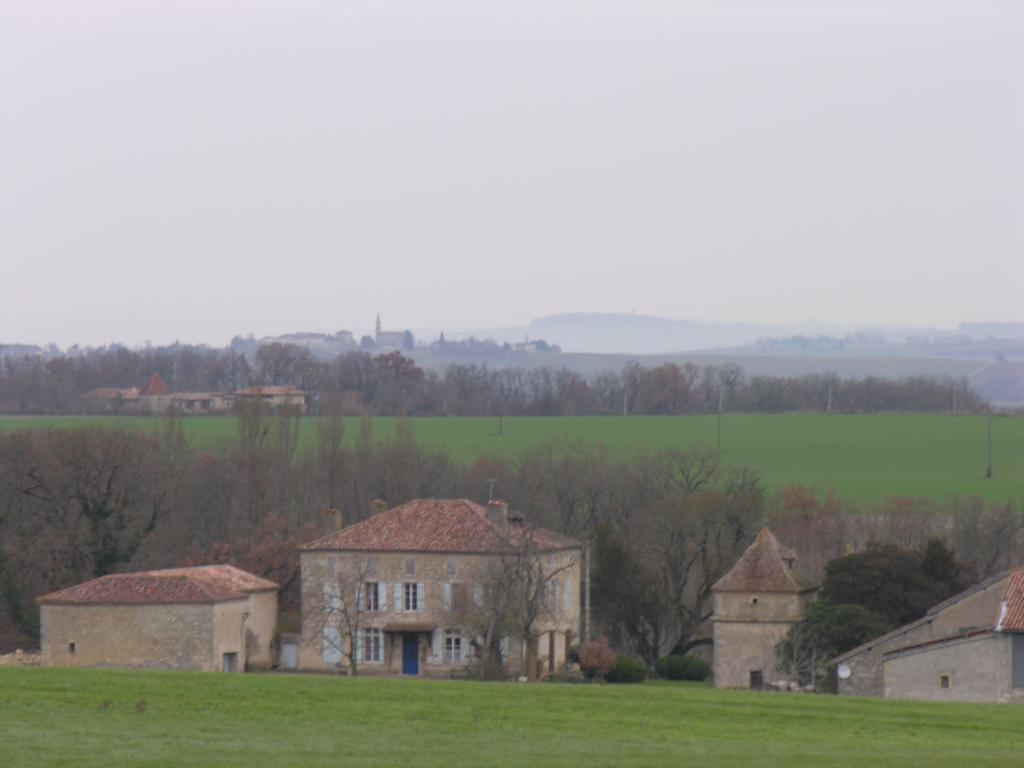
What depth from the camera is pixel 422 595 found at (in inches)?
2124

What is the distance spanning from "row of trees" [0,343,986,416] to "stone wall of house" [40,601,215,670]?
84975mm

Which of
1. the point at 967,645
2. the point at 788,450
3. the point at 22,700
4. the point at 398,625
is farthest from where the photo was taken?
the point at 788,450

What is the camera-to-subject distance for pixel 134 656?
49594 millimetres

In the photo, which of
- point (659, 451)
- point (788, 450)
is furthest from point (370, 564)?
point (788, 450)

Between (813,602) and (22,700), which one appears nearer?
(22,700)

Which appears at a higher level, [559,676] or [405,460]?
[405,460]

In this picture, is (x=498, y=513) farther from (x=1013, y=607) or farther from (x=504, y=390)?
(x=504, y=390)

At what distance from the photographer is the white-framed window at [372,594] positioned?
54.2 m

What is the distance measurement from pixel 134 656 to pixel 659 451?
160ft

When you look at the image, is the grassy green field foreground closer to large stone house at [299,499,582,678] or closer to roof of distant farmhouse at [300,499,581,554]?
large stone house at [299,499,582,678]

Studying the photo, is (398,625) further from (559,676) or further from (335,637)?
(559,676)

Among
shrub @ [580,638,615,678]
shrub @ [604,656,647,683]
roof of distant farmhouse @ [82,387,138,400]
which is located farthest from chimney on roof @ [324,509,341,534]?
roof of distant farmhouse @ [82,387,138,400]

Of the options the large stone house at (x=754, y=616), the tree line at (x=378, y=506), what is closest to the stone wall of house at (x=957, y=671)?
the large stone house at (x=754, y=616)

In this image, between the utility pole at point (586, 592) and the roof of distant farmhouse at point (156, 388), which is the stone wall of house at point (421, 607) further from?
the roof of distant farmhouse at point (156, 388)
